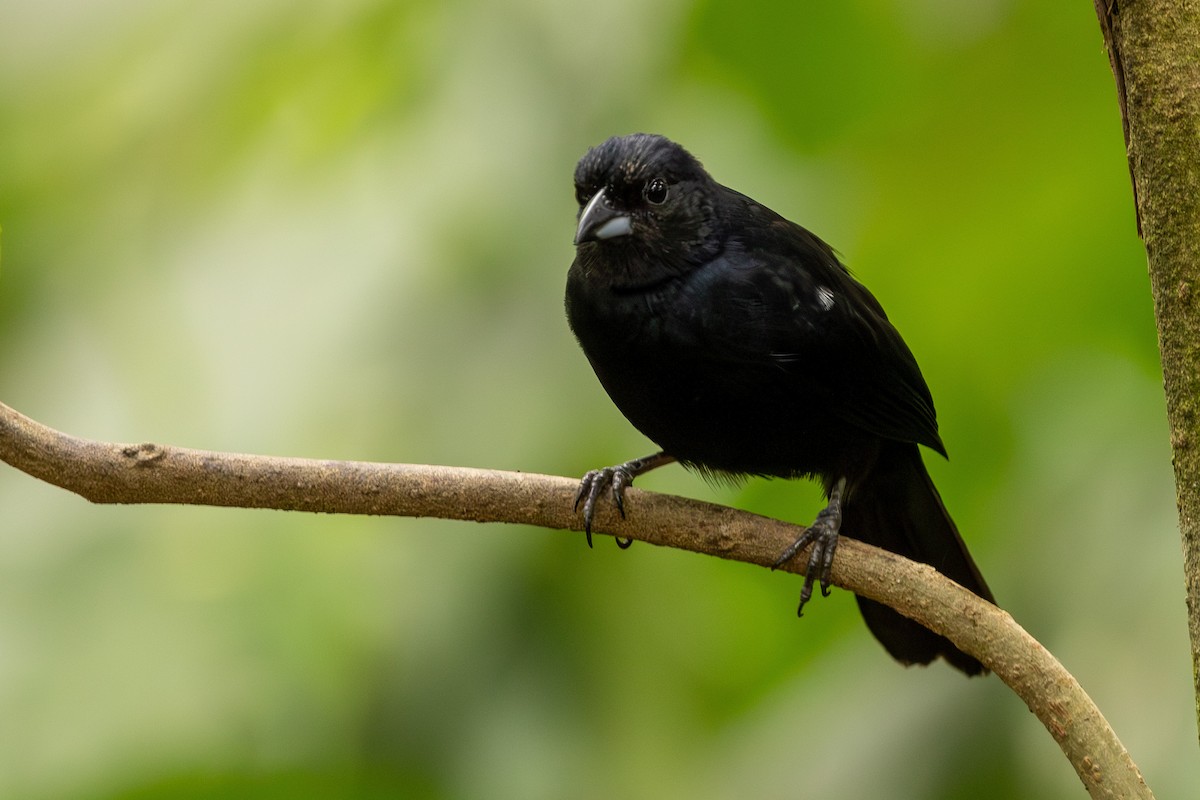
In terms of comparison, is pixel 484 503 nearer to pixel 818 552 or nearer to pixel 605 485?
pixel 605 485

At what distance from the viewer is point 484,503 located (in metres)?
2.09

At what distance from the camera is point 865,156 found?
3695mm

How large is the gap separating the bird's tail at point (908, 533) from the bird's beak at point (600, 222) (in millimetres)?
789

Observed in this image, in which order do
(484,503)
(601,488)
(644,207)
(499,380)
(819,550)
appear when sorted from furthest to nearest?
(499,380), (644,207), (601,488), (819,550), (484,503)

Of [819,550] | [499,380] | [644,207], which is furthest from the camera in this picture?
[499,380]

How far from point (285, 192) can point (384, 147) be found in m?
0.31

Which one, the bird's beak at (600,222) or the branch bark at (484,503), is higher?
the bird's beak at (600,222)

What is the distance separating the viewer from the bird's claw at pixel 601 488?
2427 millimetres

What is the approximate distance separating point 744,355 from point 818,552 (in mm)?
415

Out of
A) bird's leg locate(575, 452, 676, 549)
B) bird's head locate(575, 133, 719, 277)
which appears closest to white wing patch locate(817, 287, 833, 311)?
bird's head locate(575, 133, 719, 277)

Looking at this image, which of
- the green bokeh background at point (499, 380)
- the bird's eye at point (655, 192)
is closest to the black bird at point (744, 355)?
the bird's eye at point (655, 192)

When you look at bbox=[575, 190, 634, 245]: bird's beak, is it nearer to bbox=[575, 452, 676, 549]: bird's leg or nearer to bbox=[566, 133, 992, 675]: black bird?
bbox=[566, 133, 992, 675]: black bird

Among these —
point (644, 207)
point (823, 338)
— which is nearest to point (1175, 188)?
point (823, 338)

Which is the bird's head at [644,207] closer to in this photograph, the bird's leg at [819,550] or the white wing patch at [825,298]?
the white wing patch at [825,298]
